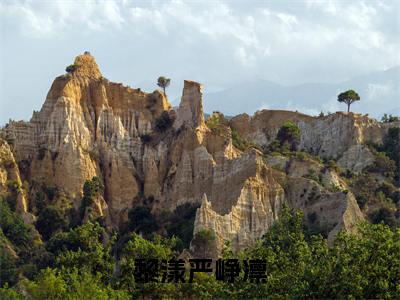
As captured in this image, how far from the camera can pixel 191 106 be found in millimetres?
92500

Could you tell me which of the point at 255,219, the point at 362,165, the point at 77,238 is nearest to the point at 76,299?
the point at 77,238

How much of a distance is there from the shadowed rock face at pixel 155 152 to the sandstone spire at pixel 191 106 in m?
0.10

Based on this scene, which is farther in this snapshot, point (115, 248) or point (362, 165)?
point (362, 165)

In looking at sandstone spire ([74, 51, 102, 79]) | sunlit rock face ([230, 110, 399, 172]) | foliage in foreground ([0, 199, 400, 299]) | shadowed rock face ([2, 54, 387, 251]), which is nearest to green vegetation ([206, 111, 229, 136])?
shadowed rock face ([2, 54, 387, 251])

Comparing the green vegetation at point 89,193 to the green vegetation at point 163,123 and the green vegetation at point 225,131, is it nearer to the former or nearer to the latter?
the green vegetation at point 163,123

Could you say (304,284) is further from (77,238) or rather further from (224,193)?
(224,193)

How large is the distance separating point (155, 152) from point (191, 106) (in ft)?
15.9

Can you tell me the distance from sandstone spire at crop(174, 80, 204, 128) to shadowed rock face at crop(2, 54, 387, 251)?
4.0 inches

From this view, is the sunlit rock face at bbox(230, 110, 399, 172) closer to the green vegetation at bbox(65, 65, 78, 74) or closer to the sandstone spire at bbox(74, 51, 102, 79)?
the sandstone spire at bbox(74, 51, 102, 79)

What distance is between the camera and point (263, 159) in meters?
85.1

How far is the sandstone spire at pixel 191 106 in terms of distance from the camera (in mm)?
91875

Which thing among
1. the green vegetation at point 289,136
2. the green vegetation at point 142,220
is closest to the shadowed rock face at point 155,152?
the green vegetation at point 289,136

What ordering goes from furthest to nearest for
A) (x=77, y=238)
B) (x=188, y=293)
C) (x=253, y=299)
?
(x=77, y=238)
(x=188, y=293)
(x=253, y=299)

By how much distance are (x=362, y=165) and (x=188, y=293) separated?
121ft
